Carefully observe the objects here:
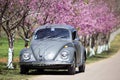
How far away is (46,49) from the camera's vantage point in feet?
67.1

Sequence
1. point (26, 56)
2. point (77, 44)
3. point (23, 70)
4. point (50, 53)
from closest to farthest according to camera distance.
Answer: point (50, 53) → point (26, 56) → point (23, 70) → point (77, 44)

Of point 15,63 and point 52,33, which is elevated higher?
point 52,33

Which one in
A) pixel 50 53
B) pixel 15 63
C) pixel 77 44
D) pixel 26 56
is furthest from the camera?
pixel 15 63

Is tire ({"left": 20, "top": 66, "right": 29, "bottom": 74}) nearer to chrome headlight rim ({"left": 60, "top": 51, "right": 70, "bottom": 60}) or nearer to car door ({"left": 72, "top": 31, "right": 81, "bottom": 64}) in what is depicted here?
chrome headlight rim ({"left": 60, "top": 51, "right": 70, "bottom": 60})

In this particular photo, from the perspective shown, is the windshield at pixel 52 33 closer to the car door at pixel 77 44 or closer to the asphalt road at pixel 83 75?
the car door at pixel 77 44

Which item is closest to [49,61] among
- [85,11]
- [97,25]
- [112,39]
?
[85,11]

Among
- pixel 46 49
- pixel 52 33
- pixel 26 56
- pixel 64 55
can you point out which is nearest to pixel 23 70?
pixel 26 56

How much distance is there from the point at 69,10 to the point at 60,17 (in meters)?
2.37

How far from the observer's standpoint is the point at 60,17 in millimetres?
31391

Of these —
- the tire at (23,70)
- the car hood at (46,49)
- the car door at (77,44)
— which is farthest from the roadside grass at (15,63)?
the car door at (77,44)

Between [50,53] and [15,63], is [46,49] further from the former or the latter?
[15,63]

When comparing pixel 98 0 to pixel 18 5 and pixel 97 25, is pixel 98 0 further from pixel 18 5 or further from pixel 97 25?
pixel 18 5

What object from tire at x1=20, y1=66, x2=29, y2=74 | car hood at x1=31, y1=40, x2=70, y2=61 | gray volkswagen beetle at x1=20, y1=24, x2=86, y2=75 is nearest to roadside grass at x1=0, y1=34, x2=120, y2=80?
tire at x1=20, y1=66, x2=29, y2=74

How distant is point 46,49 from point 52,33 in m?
1.98
